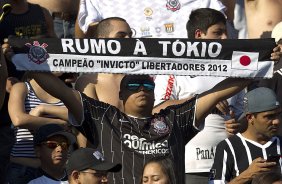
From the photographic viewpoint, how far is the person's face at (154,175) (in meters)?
8.30

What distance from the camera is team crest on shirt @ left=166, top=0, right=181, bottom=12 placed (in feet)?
37.1

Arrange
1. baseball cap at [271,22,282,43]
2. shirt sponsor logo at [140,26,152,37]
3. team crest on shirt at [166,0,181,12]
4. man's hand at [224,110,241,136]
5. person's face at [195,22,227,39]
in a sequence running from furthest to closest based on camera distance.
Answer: team crest on shirt at [166,0,181,12] → shirt sponsor logo at [140,26,152,37] → baseball cap at [271,22,282,43] → person's face at [195,22,227,39] → man's hand at [224,110,241,136]

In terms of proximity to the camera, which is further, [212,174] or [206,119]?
[206,119]

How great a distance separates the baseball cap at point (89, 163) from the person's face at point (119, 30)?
1863 mm

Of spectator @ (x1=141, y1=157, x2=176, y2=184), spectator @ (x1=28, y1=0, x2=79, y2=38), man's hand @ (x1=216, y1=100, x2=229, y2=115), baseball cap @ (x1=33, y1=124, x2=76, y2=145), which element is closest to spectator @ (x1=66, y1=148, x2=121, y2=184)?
spectator @ (x1=141, y1=157, x2=176, y2=184)

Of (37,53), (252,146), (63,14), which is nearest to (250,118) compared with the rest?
(252,146)

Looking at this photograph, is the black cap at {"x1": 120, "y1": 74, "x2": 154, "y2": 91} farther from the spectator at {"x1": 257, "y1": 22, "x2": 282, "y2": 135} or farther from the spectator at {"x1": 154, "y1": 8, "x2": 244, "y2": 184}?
the spectator at {"x1": 257, "y1": 22, "x2": 282, "y2": 135}

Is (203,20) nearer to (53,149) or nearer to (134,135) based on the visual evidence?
(134,135)

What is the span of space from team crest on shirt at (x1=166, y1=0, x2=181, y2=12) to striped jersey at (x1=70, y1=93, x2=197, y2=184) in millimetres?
2394

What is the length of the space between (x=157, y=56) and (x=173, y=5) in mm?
2633

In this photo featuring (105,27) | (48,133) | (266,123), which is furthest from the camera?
(105,27)

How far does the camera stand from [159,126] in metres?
8.98

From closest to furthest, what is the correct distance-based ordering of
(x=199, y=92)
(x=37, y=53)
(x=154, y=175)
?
(x=154, y=175) < (x=37, y=53) < (x=199, y=92)

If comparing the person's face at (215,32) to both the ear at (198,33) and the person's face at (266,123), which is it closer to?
the ear at (198,33)
